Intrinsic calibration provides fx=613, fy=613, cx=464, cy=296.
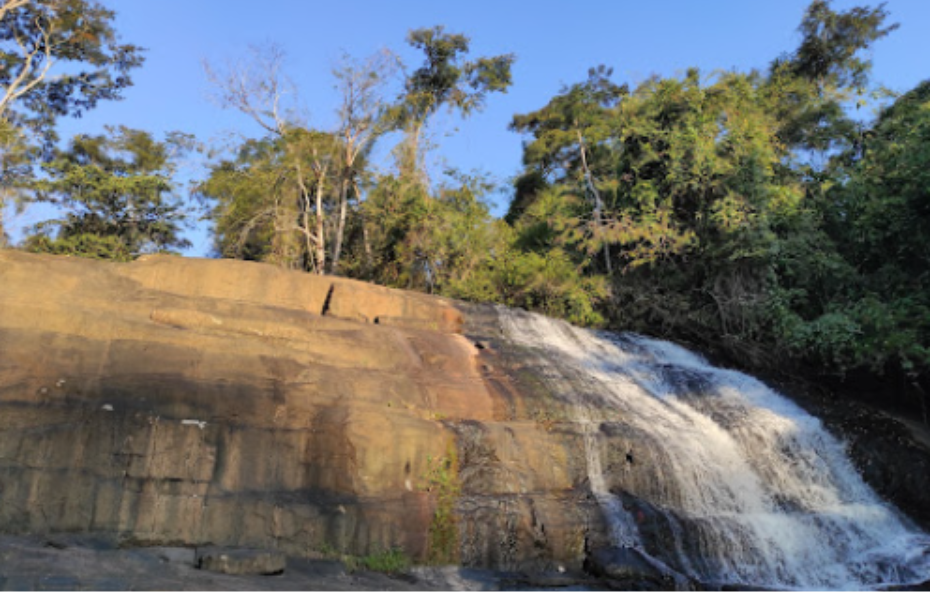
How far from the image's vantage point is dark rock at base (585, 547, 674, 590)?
811cm

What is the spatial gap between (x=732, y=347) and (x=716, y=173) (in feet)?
20.6

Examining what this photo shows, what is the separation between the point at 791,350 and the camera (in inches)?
686

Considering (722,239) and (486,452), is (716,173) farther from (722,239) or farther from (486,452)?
(486,452)

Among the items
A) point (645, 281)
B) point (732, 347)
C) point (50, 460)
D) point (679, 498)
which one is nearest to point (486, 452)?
point (679, 498)

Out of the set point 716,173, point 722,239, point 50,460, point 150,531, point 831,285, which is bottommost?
point 150,531

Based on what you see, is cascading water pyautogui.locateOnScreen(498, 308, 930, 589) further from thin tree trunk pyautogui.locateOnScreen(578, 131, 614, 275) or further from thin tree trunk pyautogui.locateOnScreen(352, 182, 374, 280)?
thin tree trunk pyautogui.locateOnScreen(352, 182, 374, 280)

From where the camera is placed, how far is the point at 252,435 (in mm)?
8484

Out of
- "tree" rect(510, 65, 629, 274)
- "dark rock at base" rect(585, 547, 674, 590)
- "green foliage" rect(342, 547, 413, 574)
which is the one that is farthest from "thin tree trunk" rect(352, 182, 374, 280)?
"dark rock at base" rect(585, 547, 674, 590)

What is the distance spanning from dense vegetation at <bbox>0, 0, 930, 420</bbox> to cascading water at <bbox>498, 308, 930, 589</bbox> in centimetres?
404

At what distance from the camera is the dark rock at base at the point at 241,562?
6848mm

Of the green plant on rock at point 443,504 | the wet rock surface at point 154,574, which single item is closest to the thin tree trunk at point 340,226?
the green plant on rock at point 443,504

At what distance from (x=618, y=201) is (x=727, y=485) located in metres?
14.6

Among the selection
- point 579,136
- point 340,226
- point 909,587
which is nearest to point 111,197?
point 340,226

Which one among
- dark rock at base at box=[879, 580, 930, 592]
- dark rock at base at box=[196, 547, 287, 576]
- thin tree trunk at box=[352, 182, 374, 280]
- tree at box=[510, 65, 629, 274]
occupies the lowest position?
dark rock at base at box=[879, 580, 930, 592]
